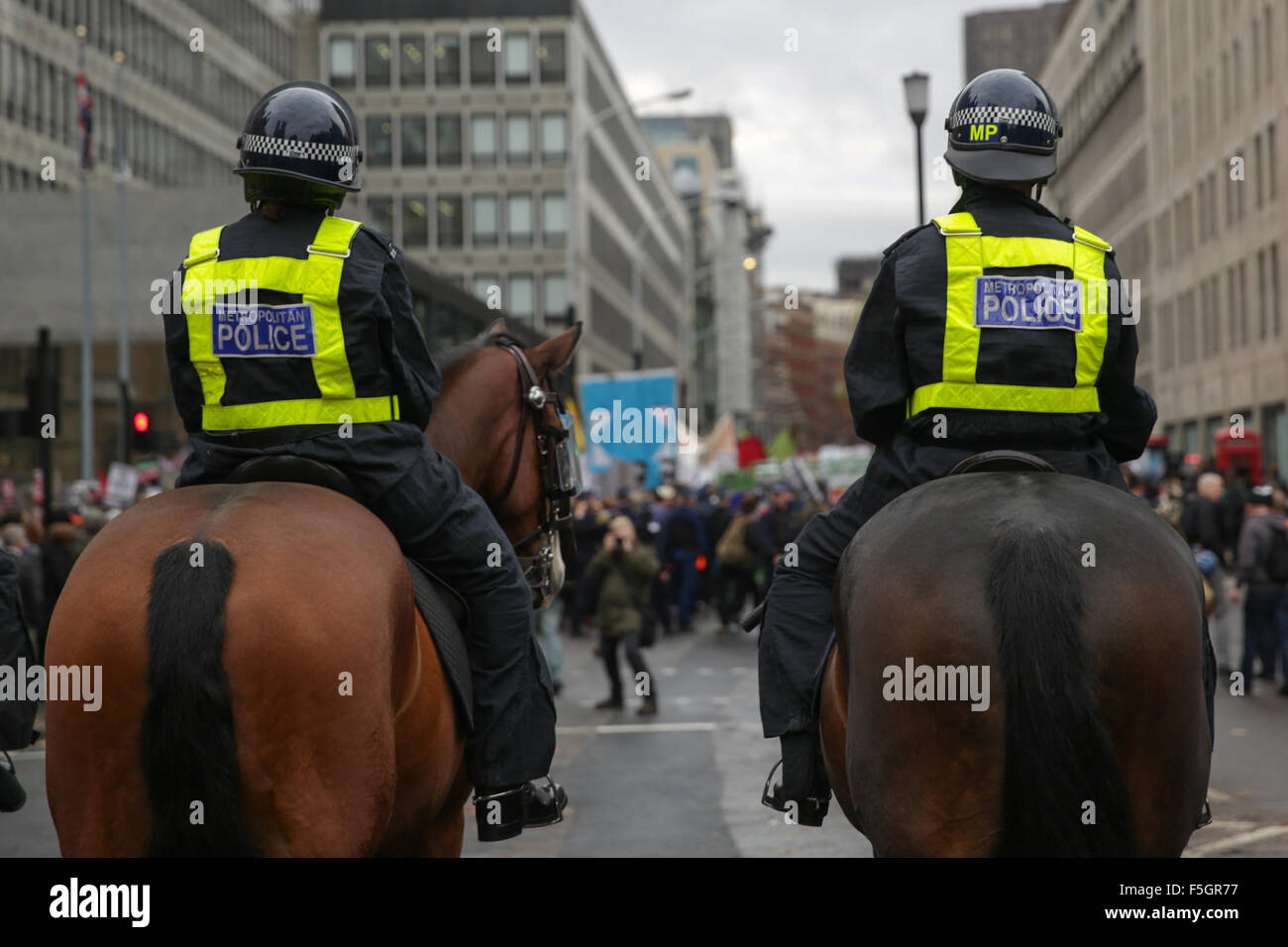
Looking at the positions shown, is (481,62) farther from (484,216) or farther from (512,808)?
(512,808)

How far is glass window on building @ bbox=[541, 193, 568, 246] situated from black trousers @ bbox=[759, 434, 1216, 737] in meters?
74.0

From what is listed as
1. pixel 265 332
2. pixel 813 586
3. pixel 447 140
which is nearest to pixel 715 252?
pixel 447 140

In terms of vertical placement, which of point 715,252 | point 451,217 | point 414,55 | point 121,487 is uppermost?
point 715,252

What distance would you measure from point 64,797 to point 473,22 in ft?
250

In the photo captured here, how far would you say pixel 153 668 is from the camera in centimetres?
391

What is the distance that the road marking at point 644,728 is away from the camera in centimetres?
1639

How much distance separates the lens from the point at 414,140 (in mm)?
78312

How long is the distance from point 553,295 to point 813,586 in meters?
74.2

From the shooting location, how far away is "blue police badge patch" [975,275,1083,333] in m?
4.71

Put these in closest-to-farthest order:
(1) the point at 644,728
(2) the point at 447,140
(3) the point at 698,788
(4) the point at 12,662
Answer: (4) the point at 12,662 → (3) the point at 698,788 → (1) the point at 644,728 → (2) the point at 447,140

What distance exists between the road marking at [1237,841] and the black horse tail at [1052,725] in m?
5.75
